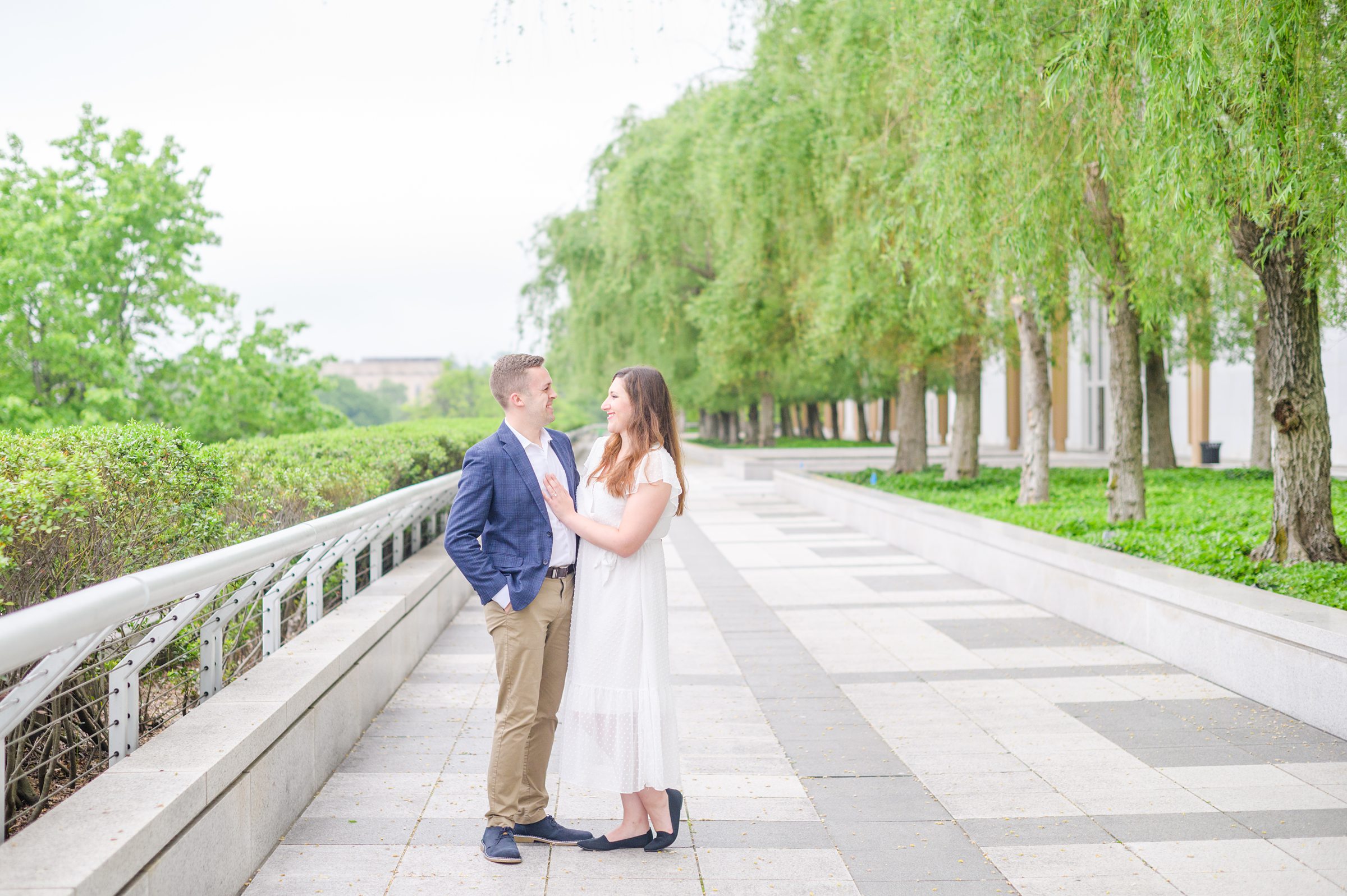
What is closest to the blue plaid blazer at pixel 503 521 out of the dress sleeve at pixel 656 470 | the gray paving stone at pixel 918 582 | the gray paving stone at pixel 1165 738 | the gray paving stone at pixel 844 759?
the dress sleeve at pixel 656 470

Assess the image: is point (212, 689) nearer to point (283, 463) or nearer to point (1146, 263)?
point (283, 463)

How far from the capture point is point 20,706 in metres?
2.76

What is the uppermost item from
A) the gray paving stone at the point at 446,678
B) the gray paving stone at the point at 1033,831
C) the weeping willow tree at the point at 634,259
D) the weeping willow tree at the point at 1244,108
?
the weeping willow tree at the point at 634,259

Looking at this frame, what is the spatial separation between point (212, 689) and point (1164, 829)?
368 cm

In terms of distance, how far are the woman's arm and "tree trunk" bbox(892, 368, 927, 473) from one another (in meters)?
18.8

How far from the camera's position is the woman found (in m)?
4.02

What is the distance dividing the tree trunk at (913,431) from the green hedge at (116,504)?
17.2m

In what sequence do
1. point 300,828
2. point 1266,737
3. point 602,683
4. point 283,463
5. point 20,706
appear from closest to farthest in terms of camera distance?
point 20,706
point 602,683
point 300,828
point 1266,737
point 283,463

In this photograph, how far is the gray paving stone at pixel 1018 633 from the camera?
827 cm

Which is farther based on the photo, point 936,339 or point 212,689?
point 936,339

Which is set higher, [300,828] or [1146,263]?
[1146,263]

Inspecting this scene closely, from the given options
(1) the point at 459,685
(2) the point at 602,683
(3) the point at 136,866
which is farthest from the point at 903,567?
(3) the point at 136,866

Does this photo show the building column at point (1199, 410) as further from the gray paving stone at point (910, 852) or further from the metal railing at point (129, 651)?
the metal railing at point (129, 651)

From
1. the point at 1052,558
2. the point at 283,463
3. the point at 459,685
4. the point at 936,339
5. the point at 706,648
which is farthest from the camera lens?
the point at 936,339
